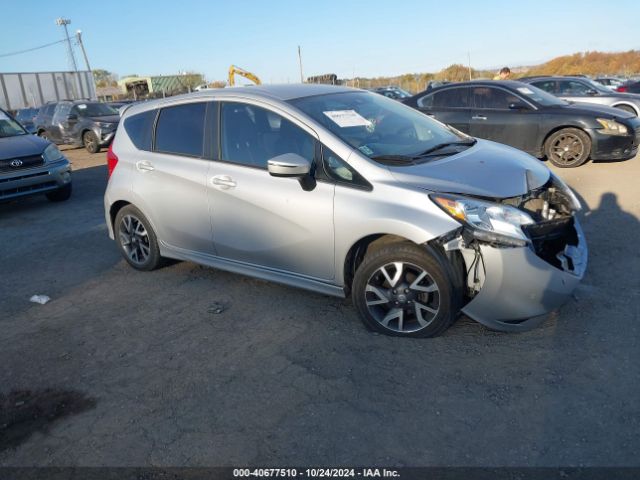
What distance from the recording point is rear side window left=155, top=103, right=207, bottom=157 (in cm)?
445

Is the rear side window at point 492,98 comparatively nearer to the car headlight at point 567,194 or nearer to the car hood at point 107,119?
the car headlight at point 567,194

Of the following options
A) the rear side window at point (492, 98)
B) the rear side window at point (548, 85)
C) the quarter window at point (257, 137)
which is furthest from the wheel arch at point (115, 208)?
the rear side window at point (548, 85)

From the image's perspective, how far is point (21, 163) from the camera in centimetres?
805

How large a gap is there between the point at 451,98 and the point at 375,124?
6.21m

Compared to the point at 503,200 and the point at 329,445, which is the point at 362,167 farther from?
the point at 329,445

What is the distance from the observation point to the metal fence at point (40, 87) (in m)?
42.5

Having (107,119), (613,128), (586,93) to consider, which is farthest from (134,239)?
(107,119)

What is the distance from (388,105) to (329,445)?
3.08 metres

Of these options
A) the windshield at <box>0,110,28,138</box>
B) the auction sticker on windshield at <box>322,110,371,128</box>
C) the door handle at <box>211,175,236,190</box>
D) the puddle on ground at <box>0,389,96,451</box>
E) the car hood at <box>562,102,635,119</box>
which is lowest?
the puddle on ground at <box>0,389,96,451</box>

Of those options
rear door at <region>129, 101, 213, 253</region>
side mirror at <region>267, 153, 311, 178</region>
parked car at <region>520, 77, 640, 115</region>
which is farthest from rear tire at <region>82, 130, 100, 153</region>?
side mirror at <region>267, 153, 311, 178</region>

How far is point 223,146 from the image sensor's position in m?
4.27

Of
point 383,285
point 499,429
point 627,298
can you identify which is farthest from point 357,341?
point 627,298

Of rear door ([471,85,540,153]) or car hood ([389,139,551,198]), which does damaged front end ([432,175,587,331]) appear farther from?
rear door ([471,85,540,153])

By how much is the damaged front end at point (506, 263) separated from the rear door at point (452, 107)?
21.3 feet
